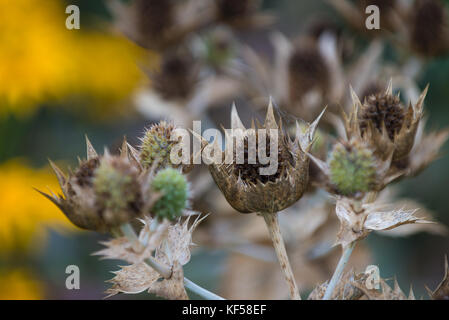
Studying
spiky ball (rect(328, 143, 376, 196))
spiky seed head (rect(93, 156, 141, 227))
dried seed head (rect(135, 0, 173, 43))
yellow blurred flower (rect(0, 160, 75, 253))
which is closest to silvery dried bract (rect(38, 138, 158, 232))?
spiky seed head (rect(93, 156, 141, 227))

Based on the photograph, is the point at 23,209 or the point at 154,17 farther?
the point at 23,209

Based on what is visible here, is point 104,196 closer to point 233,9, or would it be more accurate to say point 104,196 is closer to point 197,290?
point 197,290

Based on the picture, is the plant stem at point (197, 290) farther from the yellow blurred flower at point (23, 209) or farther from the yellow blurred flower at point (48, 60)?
the yellow blurred flower at point (48, 60)

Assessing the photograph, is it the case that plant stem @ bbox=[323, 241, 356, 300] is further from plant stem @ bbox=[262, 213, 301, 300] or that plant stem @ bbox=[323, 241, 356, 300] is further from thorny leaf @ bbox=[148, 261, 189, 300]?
thorny leaf @ bbox=[148, 261, 189, 300]

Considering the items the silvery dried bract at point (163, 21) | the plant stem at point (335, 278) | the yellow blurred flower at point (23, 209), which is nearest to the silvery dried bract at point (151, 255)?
the plant stem at point (335, 278)

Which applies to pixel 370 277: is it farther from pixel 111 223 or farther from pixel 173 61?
pixel 173 61

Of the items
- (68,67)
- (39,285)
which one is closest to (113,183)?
(39,285)

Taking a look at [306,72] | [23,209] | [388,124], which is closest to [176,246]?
[388,124]
